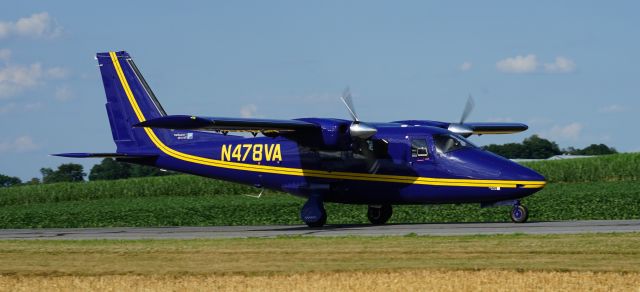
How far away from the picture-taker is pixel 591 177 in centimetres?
6216

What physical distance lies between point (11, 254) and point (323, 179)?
10.5m

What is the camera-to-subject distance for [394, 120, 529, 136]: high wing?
32500 mm

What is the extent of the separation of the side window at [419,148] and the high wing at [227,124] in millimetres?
2714

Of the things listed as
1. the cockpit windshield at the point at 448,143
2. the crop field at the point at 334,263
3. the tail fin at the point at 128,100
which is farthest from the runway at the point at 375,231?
the tail fin at the point at 128,100

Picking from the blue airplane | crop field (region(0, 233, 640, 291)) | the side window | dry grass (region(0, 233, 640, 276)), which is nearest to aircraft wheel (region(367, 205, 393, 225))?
the blue airplane

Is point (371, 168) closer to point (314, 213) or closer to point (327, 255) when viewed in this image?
point (314, 213)

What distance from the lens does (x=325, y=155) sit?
30.6 metres

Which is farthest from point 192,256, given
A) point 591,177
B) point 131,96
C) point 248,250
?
point 591,177

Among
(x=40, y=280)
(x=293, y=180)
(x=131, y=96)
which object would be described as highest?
(x=131, y=96)

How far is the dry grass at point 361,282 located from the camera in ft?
51.9

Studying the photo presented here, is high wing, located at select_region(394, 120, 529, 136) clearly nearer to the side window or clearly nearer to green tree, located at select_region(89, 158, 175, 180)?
the side window

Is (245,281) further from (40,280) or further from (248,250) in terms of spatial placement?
(248,250)

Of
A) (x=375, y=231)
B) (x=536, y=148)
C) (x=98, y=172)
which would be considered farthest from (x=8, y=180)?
Result: (x=375, y=231)

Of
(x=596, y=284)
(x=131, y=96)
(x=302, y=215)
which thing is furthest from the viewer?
(x=131, y=96)
